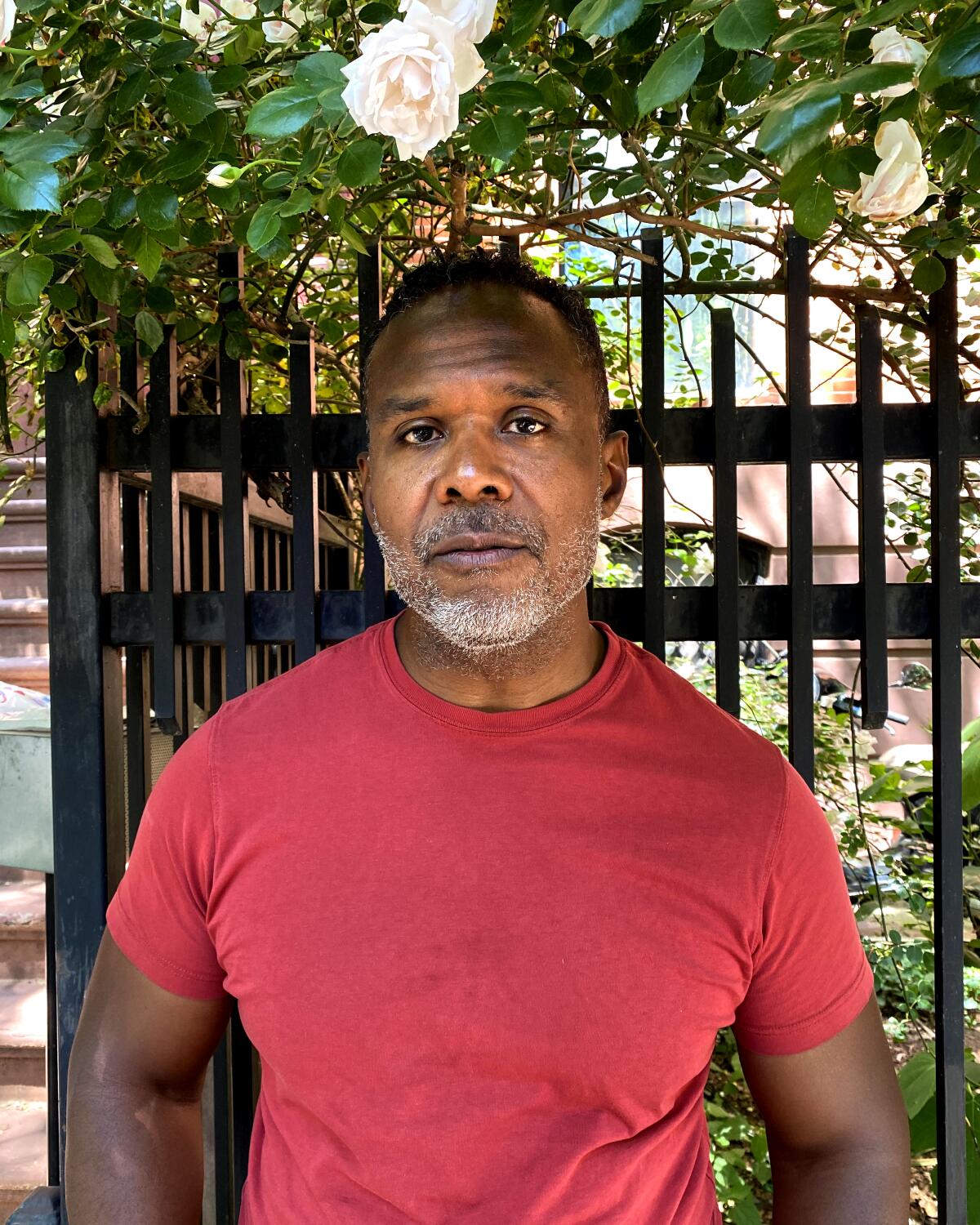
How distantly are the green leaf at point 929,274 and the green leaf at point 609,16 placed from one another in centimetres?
90

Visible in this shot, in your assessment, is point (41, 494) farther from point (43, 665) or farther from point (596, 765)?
point (596, 765)

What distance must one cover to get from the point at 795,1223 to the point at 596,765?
0.71 meters

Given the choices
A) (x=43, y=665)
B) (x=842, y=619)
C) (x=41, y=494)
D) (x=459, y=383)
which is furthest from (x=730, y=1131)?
(x=41, y=494)

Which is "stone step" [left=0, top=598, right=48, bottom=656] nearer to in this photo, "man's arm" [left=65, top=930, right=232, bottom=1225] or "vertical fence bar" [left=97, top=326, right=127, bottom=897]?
"vertical fence bar" [left=97, top=326, right=127, bottom=897]

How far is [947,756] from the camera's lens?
1716mm

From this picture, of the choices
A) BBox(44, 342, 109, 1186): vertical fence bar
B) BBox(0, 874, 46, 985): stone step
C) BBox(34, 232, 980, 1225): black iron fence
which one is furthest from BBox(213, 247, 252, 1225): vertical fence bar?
BBox(0, 874, 46, 985): stone step

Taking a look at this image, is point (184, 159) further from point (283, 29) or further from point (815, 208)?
point (815, 208)

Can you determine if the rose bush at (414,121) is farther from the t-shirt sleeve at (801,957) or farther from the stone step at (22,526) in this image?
the stone step at (22,526)

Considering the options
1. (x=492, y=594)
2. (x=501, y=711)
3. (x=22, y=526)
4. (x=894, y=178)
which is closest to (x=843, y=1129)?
(x=501, y=711)

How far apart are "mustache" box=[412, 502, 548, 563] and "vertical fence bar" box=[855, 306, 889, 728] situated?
0.60 m

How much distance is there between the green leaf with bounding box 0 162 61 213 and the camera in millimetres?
1055

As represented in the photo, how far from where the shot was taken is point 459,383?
150 centimetres

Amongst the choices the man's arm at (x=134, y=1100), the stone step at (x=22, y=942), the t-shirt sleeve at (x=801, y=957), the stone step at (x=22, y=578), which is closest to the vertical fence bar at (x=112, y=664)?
the man's arm at (x=134, y=1100)

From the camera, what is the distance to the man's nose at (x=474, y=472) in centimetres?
146
